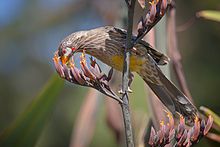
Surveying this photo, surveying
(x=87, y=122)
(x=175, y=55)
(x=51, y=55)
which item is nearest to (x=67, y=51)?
(x=175, y=55)

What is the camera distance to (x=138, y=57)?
2.83 meters

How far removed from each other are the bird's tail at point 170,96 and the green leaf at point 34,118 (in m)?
0.43

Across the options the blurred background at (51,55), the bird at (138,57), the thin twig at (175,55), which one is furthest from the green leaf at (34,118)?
the blurred background at (51,55)

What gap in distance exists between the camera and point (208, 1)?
5941 millimetres

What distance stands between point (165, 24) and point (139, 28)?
3.78 ft

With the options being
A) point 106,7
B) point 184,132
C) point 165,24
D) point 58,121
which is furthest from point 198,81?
point 184,132

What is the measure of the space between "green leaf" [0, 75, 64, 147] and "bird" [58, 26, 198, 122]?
31 centimetres

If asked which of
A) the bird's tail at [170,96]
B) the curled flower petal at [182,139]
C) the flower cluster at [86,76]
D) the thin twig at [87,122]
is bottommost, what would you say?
the thin twig at [87,122]

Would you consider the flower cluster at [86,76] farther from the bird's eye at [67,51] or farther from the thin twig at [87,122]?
the thin twig at [87,122]

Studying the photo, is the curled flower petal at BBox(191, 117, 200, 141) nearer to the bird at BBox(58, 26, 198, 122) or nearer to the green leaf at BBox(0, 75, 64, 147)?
the bird at BBox(58, 26, 198, 122)

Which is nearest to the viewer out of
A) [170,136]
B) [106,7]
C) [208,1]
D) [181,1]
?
[170,136]

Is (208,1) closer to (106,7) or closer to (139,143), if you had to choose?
(106,7)

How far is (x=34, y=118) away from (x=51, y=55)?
239 cm

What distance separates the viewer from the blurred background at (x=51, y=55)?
19.5 ft
